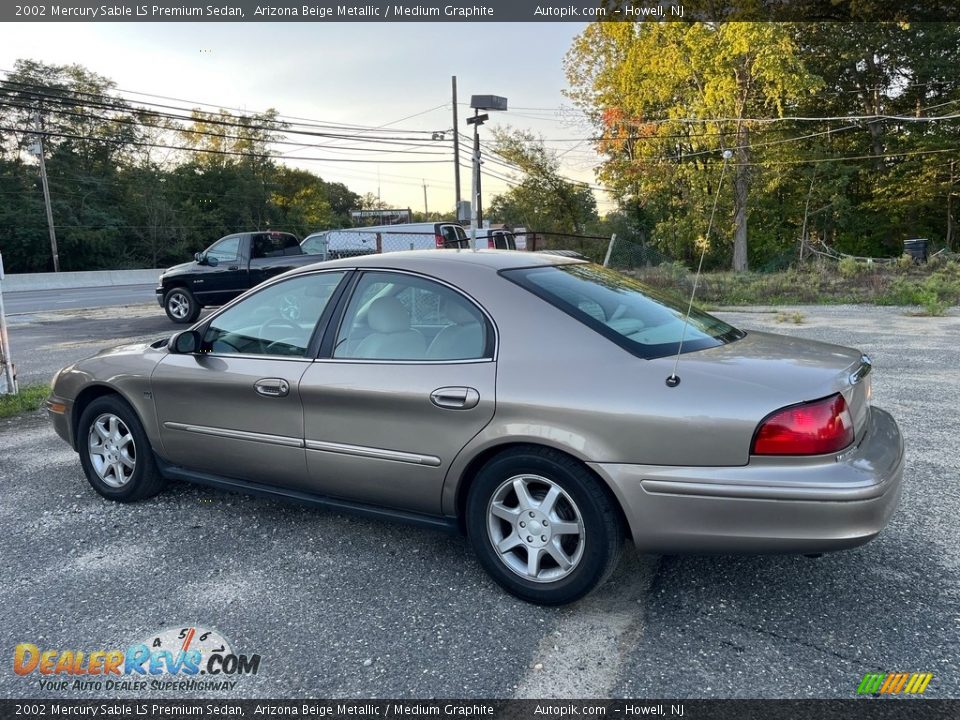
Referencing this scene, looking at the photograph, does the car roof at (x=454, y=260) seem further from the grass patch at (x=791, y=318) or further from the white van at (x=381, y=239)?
the white van at (x=381, y=239)

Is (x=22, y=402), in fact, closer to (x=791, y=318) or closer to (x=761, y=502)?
(x=761, y=502)

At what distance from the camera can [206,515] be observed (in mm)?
4129

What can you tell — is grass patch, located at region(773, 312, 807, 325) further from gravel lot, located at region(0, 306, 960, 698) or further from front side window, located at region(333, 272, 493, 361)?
front side window, located at region(333, 272, 493, 361)

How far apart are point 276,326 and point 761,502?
2613 millimetres

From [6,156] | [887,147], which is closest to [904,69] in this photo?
[887,147]

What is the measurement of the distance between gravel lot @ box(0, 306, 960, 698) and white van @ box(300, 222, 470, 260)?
36.5ft

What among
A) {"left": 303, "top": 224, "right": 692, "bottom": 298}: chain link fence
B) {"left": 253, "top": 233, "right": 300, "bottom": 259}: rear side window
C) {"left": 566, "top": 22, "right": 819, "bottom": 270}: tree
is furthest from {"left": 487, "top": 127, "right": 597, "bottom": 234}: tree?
{"left": 253, "top": 233, "right": 300, "bottom": 259}: rear side window

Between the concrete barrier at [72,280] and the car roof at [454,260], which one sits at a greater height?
the car roof at [454,260]

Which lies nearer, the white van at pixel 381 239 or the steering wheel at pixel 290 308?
the steering wheel at pixel 290 308

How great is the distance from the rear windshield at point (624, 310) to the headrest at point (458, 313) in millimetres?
257

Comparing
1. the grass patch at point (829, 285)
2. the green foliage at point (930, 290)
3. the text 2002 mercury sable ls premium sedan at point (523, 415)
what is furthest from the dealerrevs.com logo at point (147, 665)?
the grass patch at point (829, 285)

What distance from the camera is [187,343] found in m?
3.99

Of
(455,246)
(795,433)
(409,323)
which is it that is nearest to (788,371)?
(795,433)

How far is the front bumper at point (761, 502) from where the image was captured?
2.53m
